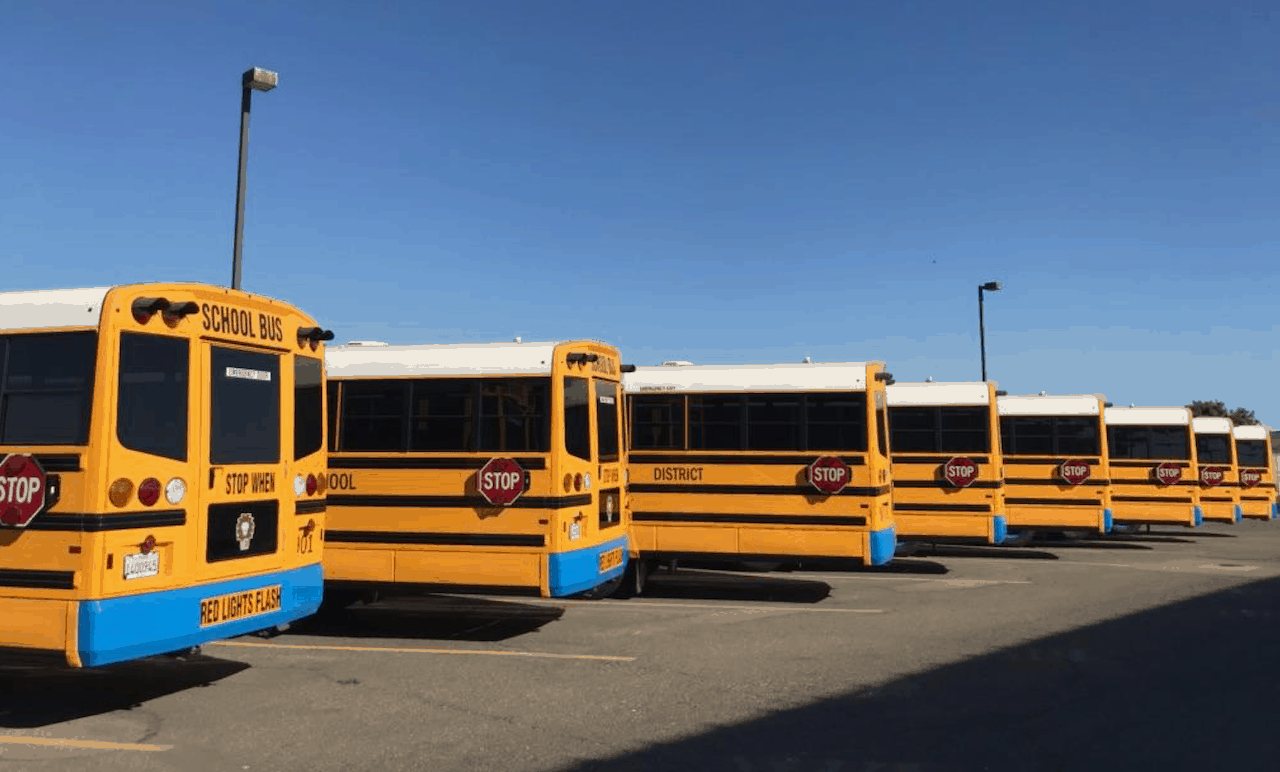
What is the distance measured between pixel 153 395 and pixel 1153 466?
19.8 meters

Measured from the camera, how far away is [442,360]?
1009 centimetres

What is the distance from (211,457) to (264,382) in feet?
2.66

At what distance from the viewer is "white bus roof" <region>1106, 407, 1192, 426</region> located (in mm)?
20922

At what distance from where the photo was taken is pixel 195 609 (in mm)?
6578

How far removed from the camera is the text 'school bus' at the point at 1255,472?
2466cm

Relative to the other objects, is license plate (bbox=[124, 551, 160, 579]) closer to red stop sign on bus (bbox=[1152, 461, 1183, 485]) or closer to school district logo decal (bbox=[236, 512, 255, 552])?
school district logo decal (bbox=[236, 512, 255, 552])

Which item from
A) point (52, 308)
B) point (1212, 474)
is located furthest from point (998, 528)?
point (52, 308)

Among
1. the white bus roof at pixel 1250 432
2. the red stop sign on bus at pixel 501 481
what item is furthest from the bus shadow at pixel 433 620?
the white bus roof at pixel 1250 432

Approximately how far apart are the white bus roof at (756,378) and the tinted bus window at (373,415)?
11.0ft

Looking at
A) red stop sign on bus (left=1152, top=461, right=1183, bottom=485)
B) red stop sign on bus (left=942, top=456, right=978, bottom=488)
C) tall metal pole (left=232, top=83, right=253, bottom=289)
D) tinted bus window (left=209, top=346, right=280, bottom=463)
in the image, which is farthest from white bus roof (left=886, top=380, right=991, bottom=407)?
tinted bus window (left=209, top=346, right=280, bottom=463)

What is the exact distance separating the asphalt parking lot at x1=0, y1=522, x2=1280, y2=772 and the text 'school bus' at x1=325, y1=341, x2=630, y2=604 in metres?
0.63

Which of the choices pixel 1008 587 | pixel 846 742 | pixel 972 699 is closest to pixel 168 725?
pixel 846 742

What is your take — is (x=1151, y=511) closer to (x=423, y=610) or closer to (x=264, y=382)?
(x=423, y=610)

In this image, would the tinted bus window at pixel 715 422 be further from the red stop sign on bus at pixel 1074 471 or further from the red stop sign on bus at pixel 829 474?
the red stop sign on bus at pixel 1074 471
